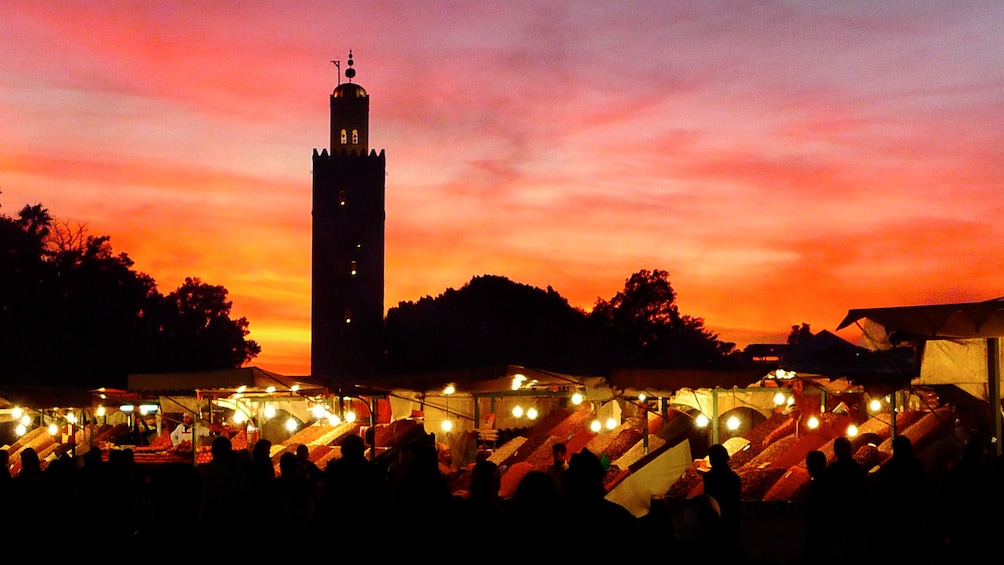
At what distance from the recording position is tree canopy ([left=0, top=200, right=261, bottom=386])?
49.8 m

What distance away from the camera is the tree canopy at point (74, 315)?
49.8 meters

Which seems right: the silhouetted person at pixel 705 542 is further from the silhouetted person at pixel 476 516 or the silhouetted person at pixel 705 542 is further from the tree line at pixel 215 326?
the tree line at pixel 215 326

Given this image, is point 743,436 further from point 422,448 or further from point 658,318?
point 658,318

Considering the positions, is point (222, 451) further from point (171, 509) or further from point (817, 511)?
point (817, 511)

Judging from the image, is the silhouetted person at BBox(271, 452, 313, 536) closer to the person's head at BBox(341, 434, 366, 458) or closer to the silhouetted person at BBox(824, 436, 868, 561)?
the person's head at BBox(341, 434, 366, 458)

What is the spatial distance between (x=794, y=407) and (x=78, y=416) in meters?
15.3

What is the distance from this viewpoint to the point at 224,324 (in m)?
72.8

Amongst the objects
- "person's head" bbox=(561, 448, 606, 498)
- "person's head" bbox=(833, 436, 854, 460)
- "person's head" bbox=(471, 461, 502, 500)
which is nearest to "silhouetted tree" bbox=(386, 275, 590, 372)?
"person's head" bbox=(833, 436, 854, 460)

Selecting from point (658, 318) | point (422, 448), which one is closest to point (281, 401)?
point (422, 448)

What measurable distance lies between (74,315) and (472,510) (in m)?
49.6

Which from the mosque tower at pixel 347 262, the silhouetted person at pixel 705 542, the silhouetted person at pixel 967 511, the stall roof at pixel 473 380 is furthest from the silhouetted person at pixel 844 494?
the mosque tower at pixel 347 262

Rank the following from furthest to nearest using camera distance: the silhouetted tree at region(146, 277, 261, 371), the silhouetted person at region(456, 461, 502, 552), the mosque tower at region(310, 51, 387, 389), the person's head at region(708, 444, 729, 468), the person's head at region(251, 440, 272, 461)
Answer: the mosque tower at region(310, 51, 387, 389) < the silhouetted tree at region(146, 277, 261, 371) < the person's head at region(251, 440, 272, 461) < the person's head at region(708, 444, 729, 468) < the silhouetted person at region(456, 461, 502, 552)

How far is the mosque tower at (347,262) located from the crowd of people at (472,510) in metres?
68.9

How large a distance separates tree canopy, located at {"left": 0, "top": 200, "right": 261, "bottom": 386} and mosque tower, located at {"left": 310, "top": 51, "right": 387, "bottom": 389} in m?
20.7
